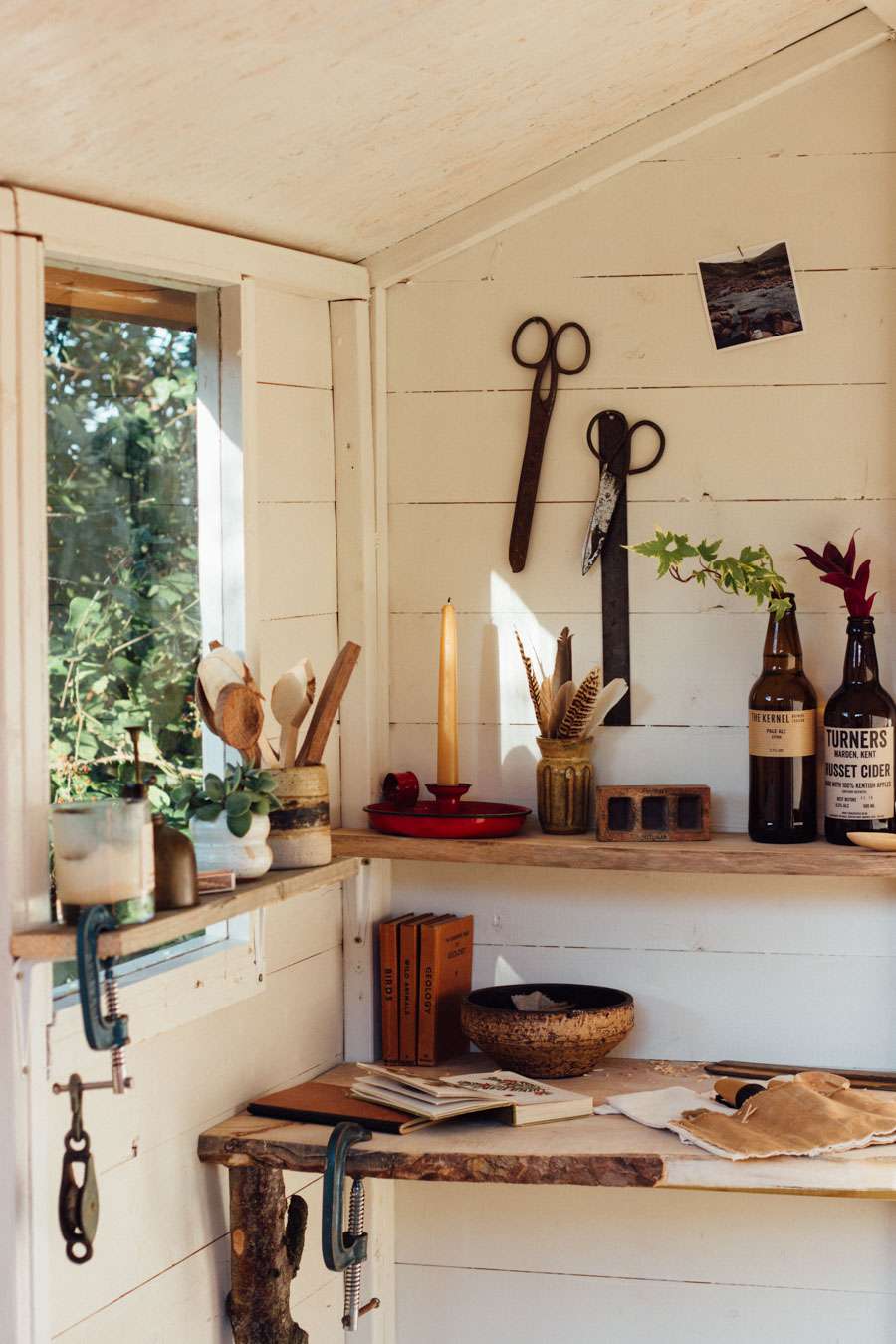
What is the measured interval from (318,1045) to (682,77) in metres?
1.37

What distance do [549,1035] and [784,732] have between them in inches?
19.5

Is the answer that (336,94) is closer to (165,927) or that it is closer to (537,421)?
(537,421)

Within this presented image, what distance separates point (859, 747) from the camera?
1.89m

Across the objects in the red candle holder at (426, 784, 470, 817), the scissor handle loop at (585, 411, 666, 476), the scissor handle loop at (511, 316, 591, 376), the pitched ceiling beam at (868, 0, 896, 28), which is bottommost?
the red candle holder at (426, 784, 470, 817)

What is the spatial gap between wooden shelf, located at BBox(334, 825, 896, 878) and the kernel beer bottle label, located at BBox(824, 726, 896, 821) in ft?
0.18

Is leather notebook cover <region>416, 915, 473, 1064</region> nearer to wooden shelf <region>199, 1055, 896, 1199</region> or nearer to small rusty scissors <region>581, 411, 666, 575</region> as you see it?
wooden shelf <region>199, 1055, 896, 1199</region>

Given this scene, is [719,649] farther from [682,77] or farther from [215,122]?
[215,122]

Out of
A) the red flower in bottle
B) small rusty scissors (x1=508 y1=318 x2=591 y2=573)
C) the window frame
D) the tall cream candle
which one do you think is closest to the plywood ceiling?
the window frame

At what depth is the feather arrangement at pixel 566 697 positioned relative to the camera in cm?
199

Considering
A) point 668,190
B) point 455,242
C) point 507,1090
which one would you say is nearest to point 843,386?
point 668,190

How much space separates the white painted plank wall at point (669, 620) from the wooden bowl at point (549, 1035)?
17 cm

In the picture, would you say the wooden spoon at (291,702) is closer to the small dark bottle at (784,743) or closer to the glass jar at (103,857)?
the glass jar at (103,857)

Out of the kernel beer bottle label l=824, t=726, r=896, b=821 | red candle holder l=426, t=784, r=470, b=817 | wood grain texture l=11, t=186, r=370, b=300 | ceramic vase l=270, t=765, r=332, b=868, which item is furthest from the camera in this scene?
red candle holder l=426, t=784, r=470, b=817

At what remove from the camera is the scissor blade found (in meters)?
2.04
